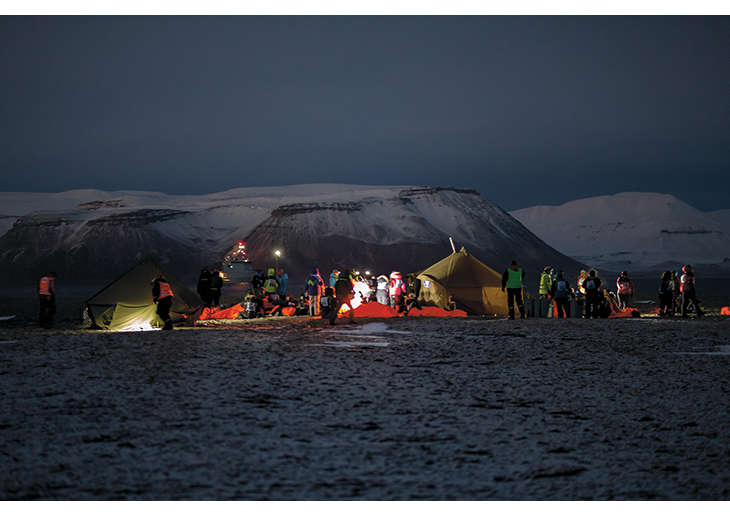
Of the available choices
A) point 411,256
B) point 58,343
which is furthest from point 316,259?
point 58,343

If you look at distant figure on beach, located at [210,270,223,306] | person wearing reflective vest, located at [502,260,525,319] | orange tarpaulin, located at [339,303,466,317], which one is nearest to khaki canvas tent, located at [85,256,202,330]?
distant figure on beach, located at [210,270,223,306]

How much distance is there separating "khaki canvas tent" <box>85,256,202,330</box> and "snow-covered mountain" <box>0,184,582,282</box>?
370ft

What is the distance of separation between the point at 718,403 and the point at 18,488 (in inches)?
253

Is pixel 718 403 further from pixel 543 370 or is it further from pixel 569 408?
pixel 543 370

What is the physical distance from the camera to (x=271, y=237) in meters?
156

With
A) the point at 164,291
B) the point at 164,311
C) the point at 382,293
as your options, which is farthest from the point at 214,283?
the point at 164,311

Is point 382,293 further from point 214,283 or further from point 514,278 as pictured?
point 214,283

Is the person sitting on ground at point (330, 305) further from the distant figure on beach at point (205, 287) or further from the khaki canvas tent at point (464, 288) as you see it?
the khaki canvas tent at point (464, 288)

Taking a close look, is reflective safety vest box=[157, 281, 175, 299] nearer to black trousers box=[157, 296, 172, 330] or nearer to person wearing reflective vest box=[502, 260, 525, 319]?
black trousers box=[157, 296, 172, 330]

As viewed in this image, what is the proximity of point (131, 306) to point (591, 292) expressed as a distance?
13.3 meters

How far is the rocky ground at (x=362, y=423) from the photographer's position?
13.6ft

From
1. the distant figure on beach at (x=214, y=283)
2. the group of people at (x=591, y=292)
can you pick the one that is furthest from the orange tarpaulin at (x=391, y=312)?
the distant figure on beach at (x=214, y=283)

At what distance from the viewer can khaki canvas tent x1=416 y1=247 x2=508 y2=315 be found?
21.9 m

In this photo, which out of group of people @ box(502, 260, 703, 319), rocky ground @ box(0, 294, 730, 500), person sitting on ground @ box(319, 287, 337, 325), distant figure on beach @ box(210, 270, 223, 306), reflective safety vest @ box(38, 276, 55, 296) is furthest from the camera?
distant figure on beach @ box(210, 270, 223, 306)
